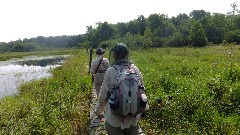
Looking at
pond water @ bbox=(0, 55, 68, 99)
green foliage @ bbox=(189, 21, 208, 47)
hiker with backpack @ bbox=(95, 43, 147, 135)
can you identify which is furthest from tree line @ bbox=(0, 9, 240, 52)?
hiker with backpack @ bbox=(95, 43, 147, 135)

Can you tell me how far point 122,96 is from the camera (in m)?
3.13

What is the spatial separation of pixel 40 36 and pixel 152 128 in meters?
163

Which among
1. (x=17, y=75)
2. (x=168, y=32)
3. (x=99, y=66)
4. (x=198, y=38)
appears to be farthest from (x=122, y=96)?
(x=168, y=32)

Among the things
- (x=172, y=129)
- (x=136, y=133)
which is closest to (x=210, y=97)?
(x=172, y=129)

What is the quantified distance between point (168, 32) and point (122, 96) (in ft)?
235

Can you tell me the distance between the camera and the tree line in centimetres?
4597

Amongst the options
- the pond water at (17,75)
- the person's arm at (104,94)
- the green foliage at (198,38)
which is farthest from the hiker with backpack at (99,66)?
the green foliage at (198,38)

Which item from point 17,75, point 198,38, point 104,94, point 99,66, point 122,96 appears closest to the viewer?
point 122,96

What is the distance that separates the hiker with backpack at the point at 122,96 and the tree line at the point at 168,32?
62.6 ft

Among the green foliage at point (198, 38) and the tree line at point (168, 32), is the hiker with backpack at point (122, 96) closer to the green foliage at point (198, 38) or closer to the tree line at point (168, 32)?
the tree line at point (168, 32)

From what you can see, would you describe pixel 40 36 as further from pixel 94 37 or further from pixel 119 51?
pixel 119 51

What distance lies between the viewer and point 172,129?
641 cm

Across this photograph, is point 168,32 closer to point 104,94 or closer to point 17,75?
point 17,75

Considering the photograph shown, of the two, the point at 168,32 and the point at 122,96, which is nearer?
the point at 122,96
